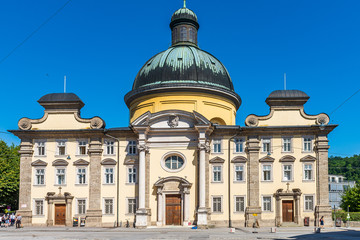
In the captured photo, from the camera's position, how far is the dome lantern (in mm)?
55625

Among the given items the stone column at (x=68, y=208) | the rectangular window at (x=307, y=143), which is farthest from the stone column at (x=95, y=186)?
the rectangular window at (x=307, y=143)

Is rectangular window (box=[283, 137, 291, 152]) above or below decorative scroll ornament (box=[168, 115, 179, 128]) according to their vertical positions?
below

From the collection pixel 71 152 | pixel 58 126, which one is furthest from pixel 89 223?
pixel 58 126

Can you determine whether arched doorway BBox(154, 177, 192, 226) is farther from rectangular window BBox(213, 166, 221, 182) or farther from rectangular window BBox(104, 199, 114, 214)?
rectangular window BBox(104, 199, 114, 214)

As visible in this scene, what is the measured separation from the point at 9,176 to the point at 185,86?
1131 inches

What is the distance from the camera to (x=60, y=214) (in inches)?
1812

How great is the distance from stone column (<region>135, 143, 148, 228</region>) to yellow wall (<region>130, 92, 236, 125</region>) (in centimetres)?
595

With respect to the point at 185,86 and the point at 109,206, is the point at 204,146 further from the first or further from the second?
the point at 109,206

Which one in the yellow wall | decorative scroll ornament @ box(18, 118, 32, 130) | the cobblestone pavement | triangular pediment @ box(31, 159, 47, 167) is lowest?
the cobblestone pavement

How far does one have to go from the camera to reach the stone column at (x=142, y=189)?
4319 centimetres

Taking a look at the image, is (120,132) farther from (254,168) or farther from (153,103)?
(254,168)

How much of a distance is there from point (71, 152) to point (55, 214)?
21.1 ft

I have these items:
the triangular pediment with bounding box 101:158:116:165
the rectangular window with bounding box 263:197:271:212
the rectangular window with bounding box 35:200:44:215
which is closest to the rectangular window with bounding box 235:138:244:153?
the rectangular window with bounding box 263:197:271:212

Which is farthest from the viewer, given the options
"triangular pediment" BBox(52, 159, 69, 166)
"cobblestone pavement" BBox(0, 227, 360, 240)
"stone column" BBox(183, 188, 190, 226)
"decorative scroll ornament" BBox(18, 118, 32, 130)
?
"decorative scroll ornament" BBox(18, 118, 32, 130)
